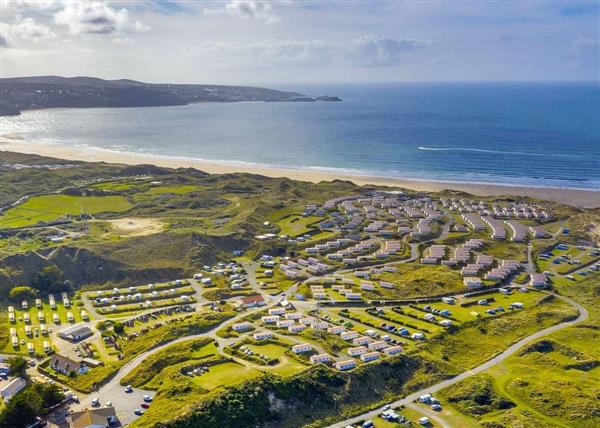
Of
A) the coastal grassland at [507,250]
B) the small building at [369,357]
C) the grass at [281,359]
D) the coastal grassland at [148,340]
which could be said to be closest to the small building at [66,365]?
the coastal grassland at [148,340]

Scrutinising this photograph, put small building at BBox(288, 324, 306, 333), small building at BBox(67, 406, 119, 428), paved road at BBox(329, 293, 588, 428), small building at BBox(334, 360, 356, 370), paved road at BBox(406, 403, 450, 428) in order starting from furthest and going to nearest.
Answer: small building at BBox(288, 324, 306, 333), small building at BBox(334, 360, 356, 370), paved road at BBox(329, 293, 588, 428), paved road at BBox(406, 403, 450, 428), small building at BBox(67, 406, 119, 428)

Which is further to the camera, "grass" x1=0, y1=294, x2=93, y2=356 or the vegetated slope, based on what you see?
"grass" x1=0, y1=294, x2=93, y2=356

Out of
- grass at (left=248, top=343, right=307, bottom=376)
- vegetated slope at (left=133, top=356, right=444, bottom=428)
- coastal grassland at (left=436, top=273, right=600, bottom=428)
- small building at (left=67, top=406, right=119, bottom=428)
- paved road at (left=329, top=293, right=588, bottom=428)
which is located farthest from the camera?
grass at (left=248, top=343, right=307, bottom=376)

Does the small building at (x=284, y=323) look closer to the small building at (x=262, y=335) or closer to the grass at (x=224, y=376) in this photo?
the small building at (x=262, y=335)

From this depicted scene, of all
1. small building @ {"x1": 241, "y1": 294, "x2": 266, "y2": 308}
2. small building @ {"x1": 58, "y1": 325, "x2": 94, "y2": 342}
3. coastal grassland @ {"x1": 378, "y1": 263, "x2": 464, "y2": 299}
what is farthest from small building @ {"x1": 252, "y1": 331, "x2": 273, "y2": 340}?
coastal grassland @ {"x1": 378, "y1": 263, "x2": 464, "y2": 299}

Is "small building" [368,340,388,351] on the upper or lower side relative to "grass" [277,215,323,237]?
lower

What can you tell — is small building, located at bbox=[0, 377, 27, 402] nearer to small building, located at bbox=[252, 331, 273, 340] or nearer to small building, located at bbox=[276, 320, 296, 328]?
small building, located at bbox=[252, 331, 273, 340]

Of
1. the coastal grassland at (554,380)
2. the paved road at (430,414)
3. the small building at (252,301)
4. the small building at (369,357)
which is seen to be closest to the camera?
the paved road at (430,414)

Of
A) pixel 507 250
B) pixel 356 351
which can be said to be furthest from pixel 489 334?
pixel 507 250
